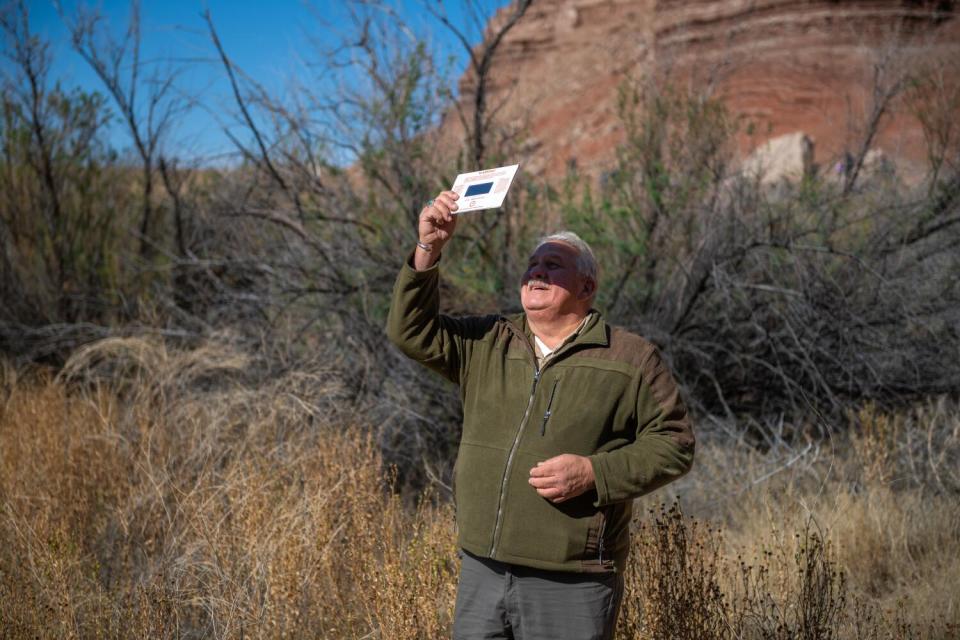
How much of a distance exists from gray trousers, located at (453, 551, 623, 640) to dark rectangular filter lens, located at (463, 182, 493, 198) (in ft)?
3.33

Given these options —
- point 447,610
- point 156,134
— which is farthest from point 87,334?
point 447,610

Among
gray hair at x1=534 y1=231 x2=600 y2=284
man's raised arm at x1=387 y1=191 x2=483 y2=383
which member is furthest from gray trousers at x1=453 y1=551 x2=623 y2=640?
gray hair at x1=534 y1=231 x2=600 y2=284

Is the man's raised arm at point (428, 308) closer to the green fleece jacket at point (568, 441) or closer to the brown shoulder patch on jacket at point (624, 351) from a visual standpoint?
the green fleece jacket at point (568, 441)

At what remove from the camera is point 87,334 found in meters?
7.71

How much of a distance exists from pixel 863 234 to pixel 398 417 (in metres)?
3.80

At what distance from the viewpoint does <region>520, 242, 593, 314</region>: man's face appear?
2.46 metres

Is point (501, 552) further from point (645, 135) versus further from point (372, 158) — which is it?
point (645, 135)

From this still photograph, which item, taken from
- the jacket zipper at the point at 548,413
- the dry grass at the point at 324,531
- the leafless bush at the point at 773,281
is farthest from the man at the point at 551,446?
the leafless bush at the point at 773,281

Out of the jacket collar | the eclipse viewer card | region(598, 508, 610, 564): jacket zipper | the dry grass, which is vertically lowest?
the dry grass

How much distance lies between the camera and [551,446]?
2.30m

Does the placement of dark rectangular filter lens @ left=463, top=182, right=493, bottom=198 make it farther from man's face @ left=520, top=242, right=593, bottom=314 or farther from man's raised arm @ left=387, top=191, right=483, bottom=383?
man's face @ left=520, top=242, right=593, bottom=314

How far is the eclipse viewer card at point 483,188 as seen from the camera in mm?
2252

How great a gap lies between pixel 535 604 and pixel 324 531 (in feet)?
5.02

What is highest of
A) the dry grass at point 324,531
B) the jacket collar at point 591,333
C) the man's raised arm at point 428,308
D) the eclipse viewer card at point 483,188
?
the eclipse viewer card at point 483,188
